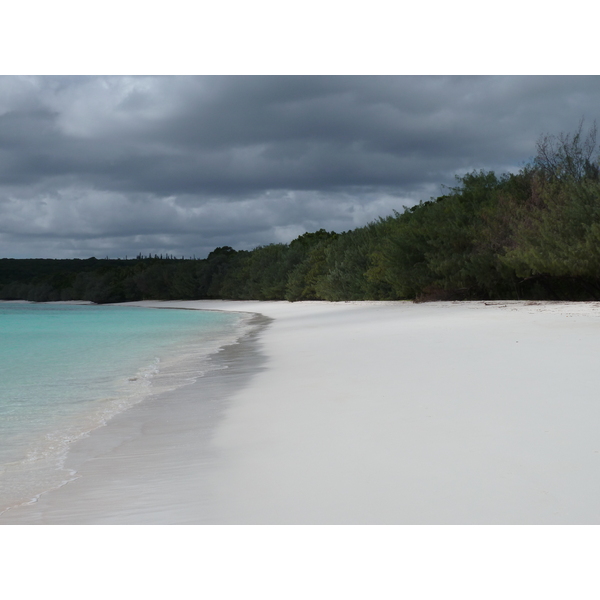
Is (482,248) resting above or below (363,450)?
above

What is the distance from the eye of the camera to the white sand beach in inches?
125

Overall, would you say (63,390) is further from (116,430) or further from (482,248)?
(482,248)

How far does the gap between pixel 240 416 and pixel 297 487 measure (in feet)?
7.71

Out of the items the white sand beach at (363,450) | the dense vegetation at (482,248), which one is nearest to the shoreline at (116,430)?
the white sand beach at (363,450)

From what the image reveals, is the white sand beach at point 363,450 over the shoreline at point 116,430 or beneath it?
over

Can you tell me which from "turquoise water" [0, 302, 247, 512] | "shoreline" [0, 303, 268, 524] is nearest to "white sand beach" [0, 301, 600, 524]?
"shoreline" [0, 303, 268, 524]

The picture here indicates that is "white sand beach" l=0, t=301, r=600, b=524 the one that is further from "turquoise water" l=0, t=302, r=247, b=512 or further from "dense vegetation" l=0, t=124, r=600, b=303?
"dense vegetation" l=0, t=124, r=600, b=303

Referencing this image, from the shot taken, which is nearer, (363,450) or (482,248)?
(363,450)

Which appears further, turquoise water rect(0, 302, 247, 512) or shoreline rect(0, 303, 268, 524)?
turquoise water rect(0, 302, 247, 512)

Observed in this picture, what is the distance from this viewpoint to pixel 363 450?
421cm

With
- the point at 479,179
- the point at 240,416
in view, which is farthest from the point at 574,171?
the point at 240,416

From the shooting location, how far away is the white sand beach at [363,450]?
3.18 meters

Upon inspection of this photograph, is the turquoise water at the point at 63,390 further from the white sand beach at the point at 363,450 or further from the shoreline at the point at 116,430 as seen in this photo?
the white sand beach at the point at 363,450

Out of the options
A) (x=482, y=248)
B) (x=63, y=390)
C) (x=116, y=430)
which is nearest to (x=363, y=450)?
(x=116, y=430)
